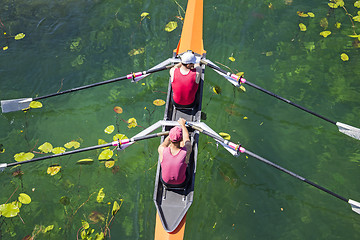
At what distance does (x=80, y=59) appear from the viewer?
26.1ft

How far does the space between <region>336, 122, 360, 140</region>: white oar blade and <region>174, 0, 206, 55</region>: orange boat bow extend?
10.0 feet

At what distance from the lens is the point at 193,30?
7547 millimetres

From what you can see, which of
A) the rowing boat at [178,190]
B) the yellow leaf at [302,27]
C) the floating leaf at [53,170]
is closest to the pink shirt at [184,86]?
the rowing boat at [178,190]

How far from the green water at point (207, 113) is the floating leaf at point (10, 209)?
4.3 inches

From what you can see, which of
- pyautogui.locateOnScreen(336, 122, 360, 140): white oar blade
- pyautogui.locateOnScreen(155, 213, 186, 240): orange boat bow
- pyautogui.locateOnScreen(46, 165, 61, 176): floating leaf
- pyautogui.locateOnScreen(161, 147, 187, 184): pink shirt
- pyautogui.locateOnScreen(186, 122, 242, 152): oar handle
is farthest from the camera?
pyautogui.locateOnScreen(46, 165, 61, 176): floating leaf

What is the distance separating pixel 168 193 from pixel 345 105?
4.23 metres

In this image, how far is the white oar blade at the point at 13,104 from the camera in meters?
6.94

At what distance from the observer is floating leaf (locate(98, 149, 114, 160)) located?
21.3 feet

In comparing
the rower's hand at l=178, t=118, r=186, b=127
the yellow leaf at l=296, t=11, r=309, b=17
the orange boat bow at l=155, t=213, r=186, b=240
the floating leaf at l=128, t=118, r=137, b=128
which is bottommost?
the orange boat bow at l=155, t=213, r=186, b=240

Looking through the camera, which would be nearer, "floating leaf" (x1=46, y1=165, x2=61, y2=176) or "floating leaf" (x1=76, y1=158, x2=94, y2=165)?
"floating leaf" (x1=46, y1=165, x2=61, y2=176)

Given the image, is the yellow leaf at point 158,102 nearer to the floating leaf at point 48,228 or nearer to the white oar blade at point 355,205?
the floating leaf at point 48,228

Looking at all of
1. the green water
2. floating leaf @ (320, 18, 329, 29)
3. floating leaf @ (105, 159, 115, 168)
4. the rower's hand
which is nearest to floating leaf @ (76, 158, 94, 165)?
the green water

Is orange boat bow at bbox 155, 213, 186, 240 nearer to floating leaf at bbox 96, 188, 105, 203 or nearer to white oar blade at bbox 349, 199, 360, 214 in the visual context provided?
floating leaf at bbox 96, 188, 105, 203

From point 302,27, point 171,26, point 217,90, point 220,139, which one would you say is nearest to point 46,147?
point 220,139
